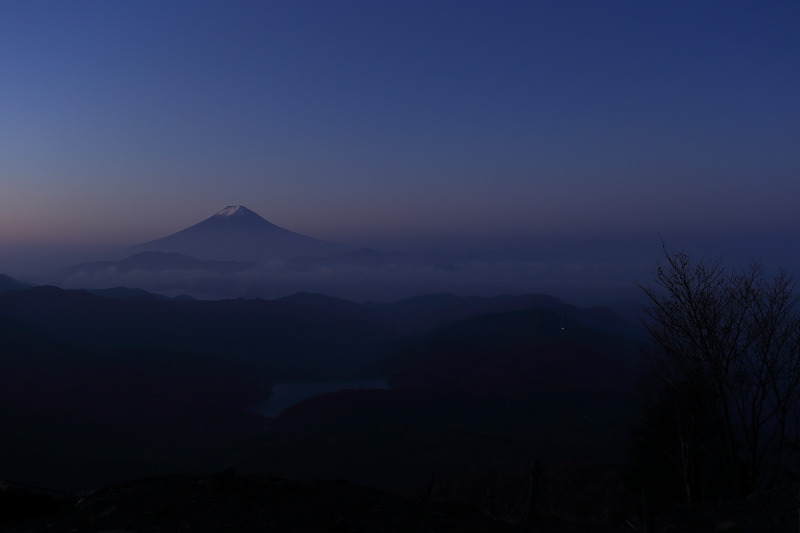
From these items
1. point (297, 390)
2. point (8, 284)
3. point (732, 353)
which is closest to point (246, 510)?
point (732, 353)

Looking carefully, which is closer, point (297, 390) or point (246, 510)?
point (246, 510)

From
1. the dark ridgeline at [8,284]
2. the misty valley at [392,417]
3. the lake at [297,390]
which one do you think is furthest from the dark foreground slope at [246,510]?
the dark ridgeline at [8,284]

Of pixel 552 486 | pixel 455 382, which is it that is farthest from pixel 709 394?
pixel 455 382

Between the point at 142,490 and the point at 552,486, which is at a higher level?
the point at 142,490

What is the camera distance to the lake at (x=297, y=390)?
79250 mm

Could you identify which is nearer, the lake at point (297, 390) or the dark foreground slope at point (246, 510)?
the dark foreground slope at point (246, 510)

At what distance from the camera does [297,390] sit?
92812 mm

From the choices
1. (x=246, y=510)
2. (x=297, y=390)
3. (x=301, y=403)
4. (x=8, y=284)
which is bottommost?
(x=297, y=390)

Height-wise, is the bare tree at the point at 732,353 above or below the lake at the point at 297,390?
above

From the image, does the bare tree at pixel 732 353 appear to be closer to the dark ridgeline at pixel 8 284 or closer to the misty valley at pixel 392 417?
the misty valley at pixel 392 417

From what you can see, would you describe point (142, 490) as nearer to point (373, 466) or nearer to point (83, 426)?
point (373, 466)

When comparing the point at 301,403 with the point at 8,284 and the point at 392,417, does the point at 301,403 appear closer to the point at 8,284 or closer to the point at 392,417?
the point at 392,417

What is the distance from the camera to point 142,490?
9766 mm

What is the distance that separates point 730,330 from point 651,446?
417 inches
